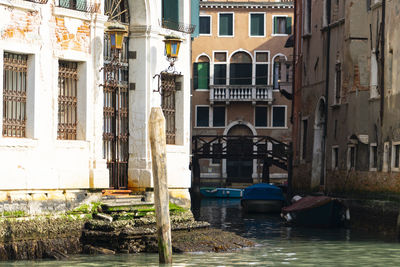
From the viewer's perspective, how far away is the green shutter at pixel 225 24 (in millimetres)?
48562

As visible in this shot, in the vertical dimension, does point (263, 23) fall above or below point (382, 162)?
above

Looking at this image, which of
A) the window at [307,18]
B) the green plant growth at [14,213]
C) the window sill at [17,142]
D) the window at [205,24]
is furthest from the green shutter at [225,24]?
the green plant growth at [14,213]

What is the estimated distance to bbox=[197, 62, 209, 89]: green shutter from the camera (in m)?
48.2

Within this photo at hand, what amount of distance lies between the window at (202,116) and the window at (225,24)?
378cm

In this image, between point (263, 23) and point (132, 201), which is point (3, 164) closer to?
point (132, 201)

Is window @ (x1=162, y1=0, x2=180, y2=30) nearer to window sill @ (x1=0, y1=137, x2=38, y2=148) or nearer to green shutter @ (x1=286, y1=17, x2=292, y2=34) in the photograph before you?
window sill @ (x1=0, y1=137, x2=38, y2=148)

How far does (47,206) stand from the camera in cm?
1464

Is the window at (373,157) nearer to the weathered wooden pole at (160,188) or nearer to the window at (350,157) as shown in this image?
the window at (350,157)

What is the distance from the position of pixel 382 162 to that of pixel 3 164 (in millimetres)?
11180

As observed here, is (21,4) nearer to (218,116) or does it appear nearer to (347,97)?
(347,97)

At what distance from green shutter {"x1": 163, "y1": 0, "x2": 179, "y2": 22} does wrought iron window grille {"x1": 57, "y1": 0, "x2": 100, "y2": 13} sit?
2.51 meters

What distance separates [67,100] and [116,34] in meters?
1.47

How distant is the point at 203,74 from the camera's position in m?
48.4

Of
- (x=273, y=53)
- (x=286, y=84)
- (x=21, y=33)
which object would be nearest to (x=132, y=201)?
(x=21, y=33)
